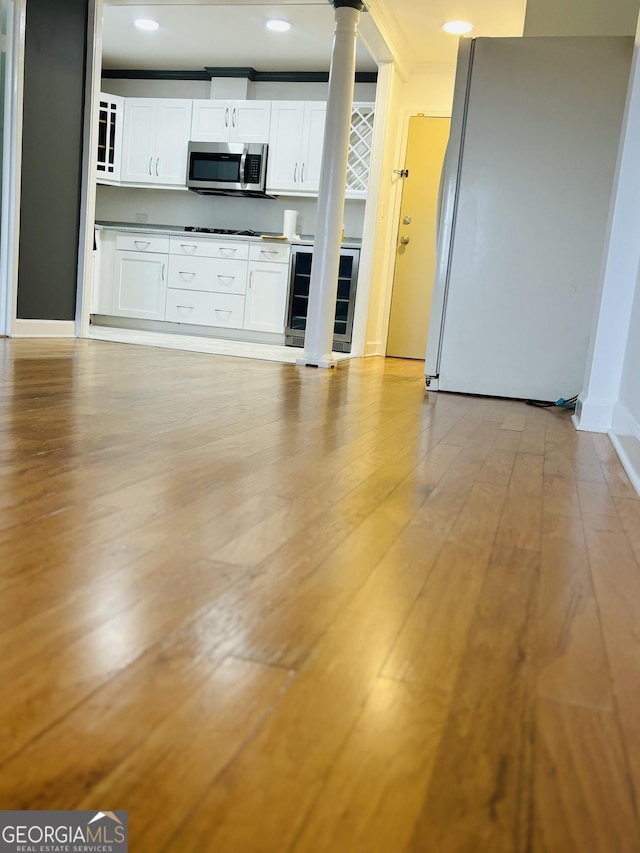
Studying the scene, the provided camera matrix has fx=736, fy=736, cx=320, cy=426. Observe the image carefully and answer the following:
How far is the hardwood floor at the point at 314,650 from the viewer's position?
512 mm

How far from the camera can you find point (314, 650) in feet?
2.45

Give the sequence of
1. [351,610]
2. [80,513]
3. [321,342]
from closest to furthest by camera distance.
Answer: [351,610] → [80,513] → [321,342]

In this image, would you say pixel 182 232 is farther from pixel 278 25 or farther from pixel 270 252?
pixel 278 25

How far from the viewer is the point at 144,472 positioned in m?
1.45

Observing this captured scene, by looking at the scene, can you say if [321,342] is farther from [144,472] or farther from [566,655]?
[566,655]

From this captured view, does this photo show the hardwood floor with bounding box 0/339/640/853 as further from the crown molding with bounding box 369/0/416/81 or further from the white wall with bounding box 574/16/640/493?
the crown molding with bounding box 369/0/416/81

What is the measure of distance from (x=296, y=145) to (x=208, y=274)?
1334mm

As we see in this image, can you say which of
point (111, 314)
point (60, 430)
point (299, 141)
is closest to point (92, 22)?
point (299, 141)

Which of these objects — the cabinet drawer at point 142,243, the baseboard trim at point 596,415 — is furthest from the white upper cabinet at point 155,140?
the baseboard trim at point 596,415

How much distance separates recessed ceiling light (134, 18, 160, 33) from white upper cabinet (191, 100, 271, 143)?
0.87 m

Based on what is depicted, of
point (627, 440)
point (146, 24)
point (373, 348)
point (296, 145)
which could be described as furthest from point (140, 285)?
point (627, 440)

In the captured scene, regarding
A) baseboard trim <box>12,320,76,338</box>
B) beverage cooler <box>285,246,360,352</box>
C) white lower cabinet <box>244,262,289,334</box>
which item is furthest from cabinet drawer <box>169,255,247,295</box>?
baseboard trim <box>12,320,76,338</box>

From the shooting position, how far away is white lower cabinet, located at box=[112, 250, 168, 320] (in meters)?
6.58

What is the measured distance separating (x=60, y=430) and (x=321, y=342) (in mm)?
2864
